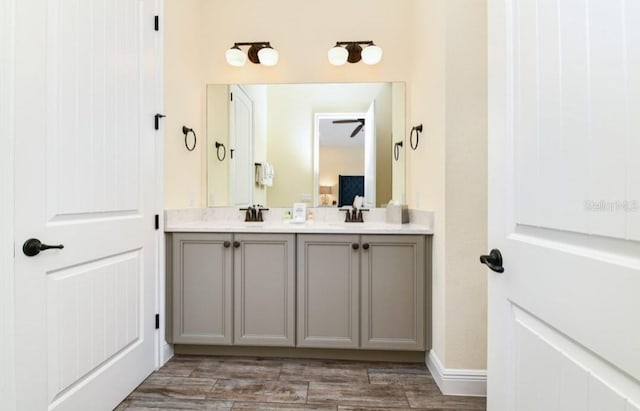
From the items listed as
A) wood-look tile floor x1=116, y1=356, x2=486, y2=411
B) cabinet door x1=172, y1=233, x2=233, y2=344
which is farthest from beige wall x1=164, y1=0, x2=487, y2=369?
cabinet door x1=172, y1=233, x2=233, y2=344

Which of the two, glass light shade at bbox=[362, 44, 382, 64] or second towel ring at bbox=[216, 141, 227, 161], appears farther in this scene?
second towel ring at bbox=[216, 141, 227, 161]

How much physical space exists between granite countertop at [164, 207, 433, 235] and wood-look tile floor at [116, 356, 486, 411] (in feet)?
2.88

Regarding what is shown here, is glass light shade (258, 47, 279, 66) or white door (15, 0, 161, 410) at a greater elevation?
glass light shade (258, 47, 279, 66)

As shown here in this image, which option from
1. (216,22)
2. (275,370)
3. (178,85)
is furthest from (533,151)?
(216,22)

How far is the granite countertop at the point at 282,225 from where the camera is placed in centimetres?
218

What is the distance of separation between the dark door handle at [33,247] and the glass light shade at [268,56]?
6.57 ft

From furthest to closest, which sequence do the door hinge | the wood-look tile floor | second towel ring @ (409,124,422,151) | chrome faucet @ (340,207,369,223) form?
1. chrome faucet @ (340,207,369,223)
2. second towel ring @ (409,124,422,151)
3. the door hinge
4. the wood-look tile floor

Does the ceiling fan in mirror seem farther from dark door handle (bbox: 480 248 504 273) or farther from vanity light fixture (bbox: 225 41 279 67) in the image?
dark door handle (bbox: 480 248 504 273)

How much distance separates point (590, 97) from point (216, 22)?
9.26ft

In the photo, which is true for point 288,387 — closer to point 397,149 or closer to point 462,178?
point 462,178

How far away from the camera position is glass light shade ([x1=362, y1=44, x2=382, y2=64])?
2.59 m

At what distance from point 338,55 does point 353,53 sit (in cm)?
14

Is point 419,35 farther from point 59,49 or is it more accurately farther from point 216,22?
point 59,49

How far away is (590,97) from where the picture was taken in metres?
0.69
